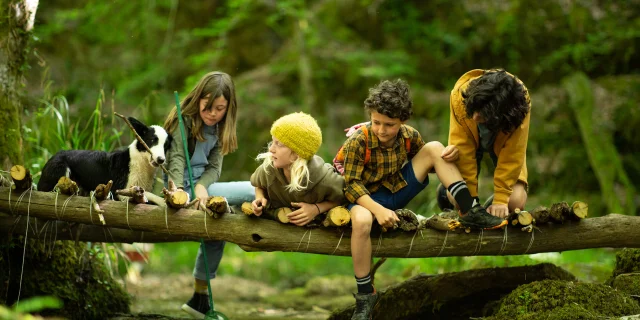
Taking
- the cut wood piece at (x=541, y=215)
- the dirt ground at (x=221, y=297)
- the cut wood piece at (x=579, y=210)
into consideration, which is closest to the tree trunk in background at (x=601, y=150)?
the dirt ground at (x=221, y=297)

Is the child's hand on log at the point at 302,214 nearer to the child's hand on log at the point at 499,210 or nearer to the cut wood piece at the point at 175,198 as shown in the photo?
the cut wood piece at the point at 175,198

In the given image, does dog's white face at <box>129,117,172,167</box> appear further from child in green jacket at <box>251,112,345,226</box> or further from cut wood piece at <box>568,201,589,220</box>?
cut wood piece at <box>568,201,589,220</box>

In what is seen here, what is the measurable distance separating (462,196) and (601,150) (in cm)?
526

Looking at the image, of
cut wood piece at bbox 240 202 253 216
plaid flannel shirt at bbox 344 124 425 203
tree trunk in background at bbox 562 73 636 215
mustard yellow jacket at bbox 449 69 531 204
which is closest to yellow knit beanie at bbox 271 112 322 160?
plaid flannel shirt at bbox 344 124 425 203

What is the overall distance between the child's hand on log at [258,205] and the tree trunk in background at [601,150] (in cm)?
562

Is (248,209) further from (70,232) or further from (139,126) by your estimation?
(70,232)

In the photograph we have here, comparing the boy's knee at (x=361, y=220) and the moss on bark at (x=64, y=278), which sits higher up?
the boy's knee at (x=361, y=220)

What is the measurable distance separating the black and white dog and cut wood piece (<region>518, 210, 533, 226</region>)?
7.36 ft

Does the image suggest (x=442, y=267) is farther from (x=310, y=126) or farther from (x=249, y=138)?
(x=249, y=138)

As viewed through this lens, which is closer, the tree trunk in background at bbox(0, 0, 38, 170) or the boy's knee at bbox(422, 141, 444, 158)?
the boy's knee at bbox(422, 141, 444, 158)

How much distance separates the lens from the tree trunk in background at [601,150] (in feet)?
26.5

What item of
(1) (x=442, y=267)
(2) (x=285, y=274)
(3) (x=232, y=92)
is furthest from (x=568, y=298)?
Answer: (2) (x=285, y=274)

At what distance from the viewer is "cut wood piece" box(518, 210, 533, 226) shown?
12.6 ft

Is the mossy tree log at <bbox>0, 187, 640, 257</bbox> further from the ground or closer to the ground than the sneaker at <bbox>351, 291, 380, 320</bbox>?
further from the ground
